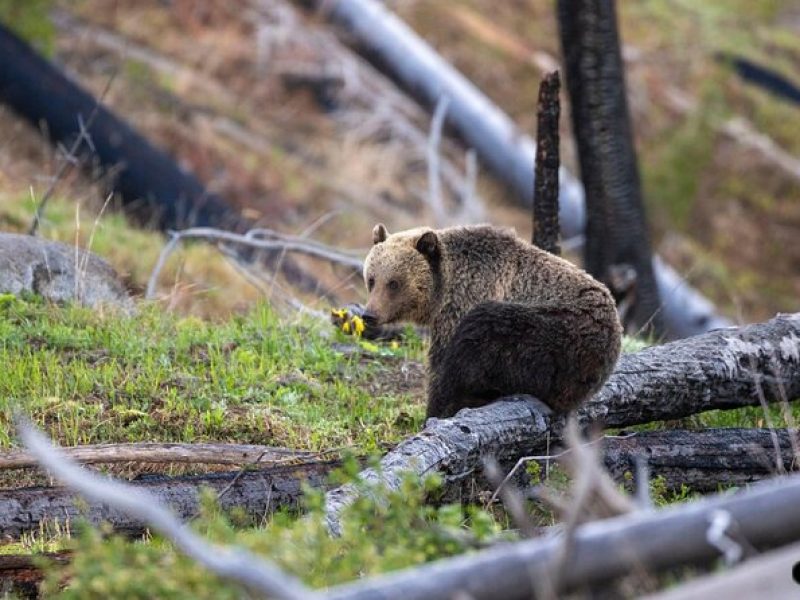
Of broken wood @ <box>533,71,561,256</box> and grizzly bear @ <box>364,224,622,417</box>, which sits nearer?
grizzly bear @ <box>364,224,622,417</box>

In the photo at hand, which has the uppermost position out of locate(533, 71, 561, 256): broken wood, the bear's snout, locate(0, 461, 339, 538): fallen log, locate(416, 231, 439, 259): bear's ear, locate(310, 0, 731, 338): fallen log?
locate(310, 0, 731, 338): fallen log

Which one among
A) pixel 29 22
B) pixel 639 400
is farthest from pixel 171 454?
pixel 29 22

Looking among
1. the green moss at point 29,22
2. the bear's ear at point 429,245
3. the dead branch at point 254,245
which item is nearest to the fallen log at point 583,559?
the bear's ear at point 429,245

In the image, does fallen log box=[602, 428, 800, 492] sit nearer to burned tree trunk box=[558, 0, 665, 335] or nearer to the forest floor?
burned tree trunk box=[558, 0, 665, 335]

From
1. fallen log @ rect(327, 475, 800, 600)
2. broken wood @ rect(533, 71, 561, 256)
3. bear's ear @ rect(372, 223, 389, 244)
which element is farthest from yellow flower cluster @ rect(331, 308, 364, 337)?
fallen log @ rect(327, 475, 800, 600)

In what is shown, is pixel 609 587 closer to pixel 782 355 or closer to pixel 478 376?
pixel 478 376

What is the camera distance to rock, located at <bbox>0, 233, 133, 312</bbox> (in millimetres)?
7855

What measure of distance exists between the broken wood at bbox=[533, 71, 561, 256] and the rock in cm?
270

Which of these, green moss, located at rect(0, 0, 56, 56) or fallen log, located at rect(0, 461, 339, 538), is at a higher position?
green moss, located at rect(0, 0, 56, 56)

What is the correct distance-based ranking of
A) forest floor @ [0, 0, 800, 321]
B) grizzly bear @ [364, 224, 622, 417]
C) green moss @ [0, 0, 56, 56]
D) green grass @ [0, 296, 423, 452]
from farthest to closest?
forest floor @ [0, 0, 800, 321]
green moss @ [0, 0, 56, 56]
green grass @ [0, 296, 423, 452]
grizzly bear @ [364, 224, 622, 417]

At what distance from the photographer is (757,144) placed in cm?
1620

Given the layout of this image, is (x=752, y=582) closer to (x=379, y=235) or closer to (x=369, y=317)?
(x=369, y=317)

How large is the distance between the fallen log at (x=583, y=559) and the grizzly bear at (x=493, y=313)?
7.29 ft

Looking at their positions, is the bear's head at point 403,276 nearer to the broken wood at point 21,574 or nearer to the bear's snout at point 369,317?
the bear's snout at point 369,317
